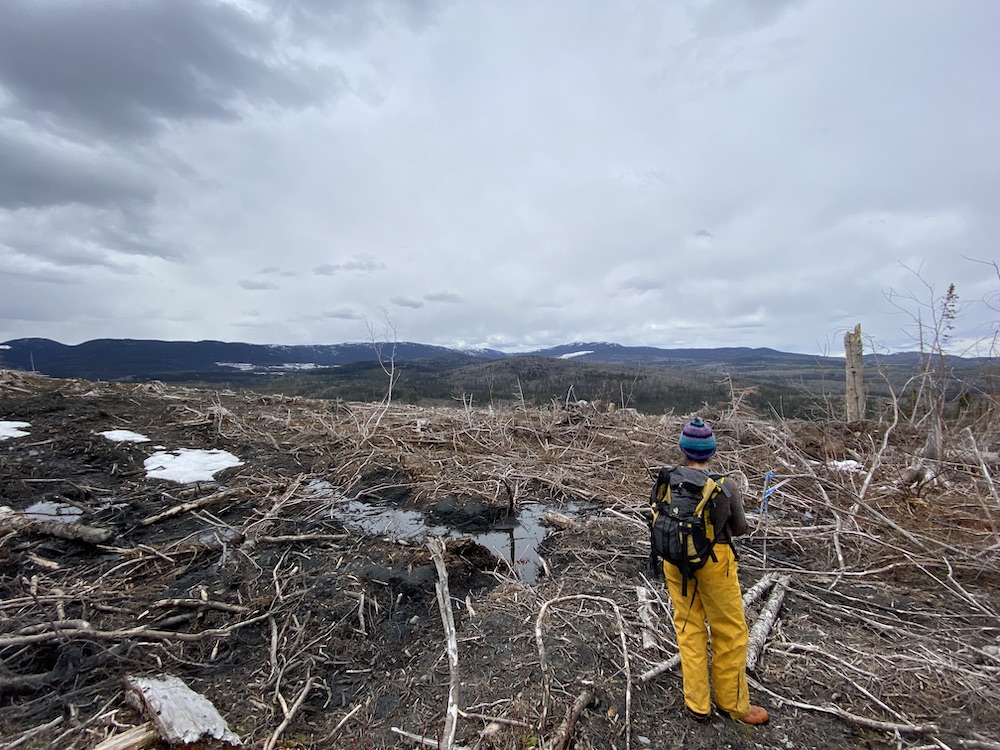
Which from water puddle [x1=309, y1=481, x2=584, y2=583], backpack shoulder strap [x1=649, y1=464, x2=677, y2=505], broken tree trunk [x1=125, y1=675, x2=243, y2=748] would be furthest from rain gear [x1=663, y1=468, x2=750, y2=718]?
broken tree trunk [x1=125, y1=675, x2=243, y2=748]

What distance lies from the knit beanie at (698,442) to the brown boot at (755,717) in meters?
1.47

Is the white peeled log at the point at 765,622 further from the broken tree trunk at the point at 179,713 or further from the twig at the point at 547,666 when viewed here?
the broken tree trunk at the point at 179,713

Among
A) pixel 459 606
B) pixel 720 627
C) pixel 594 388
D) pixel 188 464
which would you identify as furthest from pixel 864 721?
pixel 594 388

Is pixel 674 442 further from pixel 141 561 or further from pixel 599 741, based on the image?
pixel 141 561

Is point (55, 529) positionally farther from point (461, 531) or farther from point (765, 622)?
point (765, 622)

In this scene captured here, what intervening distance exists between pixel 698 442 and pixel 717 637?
1.14 metres

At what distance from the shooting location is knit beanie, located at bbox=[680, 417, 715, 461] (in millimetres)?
2703

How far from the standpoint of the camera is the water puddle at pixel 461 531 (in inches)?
205

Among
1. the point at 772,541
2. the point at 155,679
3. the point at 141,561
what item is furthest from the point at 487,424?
the point at 155,679

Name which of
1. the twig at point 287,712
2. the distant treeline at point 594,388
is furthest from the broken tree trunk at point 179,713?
the distant treeline at point 594,388

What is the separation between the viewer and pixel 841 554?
4.62 meters

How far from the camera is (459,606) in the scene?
159 inches

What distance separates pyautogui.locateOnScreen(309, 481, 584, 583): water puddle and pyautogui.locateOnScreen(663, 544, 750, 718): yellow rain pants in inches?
86.5

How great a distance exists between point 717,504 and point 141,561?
5.04 m
